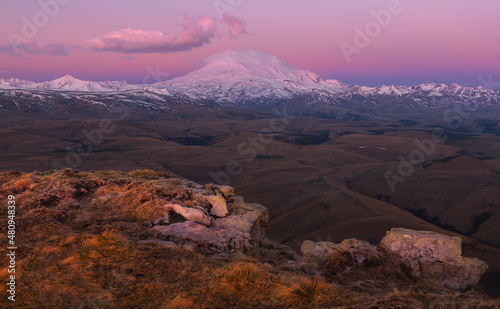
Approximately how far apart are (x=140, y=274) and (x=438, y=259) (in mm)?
15296

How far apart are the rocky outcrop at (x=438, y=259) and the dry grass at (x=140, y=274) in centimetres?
237

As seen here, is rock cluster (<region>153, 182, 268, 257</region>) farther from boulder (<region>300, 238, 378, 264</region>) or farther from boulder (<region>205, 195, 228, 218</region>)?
boulder (<region>300, 238, 378, 264</region>)

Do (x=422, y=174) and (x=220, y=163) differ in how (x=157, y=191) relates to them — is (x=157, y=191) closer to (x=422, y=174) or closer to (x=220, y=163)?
(x=422, y=174)

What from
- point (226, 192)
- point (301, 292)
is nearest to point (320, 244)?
point (226, 192)

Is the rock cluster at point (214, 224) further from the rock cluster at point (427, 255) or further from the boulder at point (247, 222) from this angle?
the rock cluster at point (427, 255)

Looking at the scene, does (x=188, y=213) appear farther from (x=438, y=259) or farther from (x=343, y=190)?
(x=343, y=190)

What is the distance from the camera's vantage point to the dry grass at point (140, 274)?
9.89m

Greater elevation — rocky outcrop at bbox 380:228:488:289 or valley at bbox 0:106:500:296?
rocky outcrop at bbox 380:228:488:289

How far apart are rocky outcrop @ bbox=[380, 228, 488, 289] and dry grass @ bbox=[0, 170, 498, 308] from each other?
2371 millimetres

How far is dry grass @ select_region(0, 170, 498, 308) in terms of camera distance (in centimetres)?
989

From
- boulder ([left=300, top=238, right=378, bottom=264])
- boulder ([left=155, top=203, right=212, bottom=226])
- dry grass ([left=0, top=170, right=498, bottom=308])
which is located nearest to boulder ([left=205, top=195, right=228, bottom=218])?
boulder ([left=155, top=203, right=212, bottom=226])

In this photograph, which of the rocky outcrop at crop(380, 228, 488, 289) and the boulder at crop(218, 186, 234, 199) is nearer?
the rocky outcrop at crop(380, 228, 488, 289)

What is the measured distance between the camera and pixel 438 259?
58.5 ft

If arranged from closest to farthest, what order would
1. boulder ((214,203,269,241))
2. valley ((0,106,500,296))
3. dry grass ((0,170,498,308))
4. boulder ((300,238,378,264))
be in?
dry grass ((0,170,498,308)) → boulder ((300,238,378,264)) → boulder ((214,203,269,241)) → valley ((0,106,500,296))
